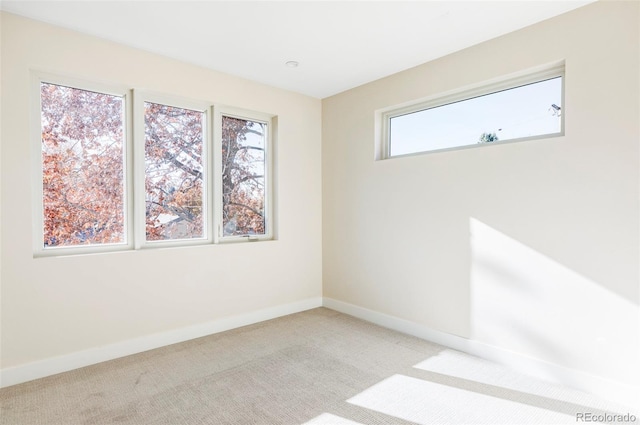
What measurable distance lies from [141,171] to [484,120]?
2975mm

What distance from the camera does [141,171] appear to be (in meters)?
2.99

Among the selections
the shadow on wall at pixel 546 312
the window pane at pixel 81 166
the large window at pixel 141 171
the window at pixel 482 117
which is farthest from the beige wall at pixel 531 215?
the window pane at pixel 81 166

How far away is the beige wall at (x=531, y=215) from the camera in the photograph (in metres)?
2.18

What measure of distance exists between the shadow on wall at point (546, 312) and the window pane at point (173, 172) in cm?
258

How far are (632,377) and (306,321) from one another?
2620mm

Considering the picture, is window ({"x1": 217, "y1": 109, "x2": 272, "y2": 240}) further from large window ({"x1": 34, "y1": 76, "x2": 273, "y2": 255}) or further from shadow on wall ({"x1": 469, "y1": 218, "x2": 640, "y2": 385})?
shadow on wall ({"x1": 469, "y1": 218, "x2": 640, "y2": 385})

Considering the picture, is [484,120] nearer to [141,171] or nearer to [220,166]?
[220,166]

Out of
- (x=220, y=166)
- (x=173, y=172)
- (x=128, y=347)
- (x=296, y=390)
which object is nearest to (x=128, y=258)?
(x=128, y=347)

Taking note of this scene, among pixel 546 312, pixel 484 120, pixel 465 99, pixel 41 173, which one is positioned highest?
pixel 465 99

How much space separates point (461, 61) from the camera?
9.66 ft

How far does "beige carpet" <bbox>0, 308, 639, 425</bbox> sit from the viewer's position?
79.7 inches

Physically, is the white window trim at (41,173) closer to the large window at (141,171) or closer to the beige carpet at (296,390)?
the large window at (141,171)

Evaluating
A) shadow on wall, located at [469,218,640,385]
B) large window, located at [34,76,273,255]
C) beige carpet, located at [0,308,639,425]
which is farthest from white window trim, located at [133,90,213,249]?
shadow on wall, located at [469,218,640,385]

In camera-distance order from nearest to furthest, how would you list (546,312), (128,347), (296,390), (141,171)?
(296,390) < (546,312) < (128,347) < (141,171)
